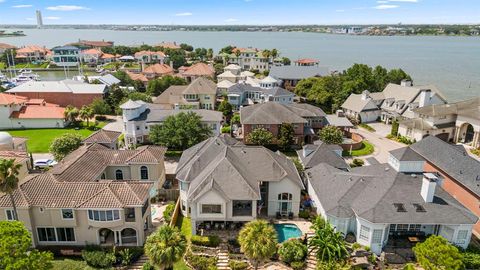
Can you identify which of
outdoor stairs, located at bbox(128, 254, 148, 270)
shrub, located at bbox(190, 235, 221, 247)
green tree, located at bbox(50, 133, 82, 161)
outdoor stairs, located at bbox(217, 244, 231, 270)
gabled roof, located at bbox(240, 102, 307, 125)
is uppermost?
gabled roof, located at bbox(240, 102, 307, 125)

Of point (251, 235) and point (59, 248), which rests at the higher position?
point (251, 235)

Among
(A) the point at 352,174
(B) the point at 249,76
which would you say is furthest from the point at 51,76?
(A) the point at 352,174

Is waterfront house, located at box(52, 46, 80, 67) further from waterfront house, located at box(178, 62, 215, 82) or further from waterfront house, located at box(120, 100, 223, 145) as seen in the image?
waterfront house, located at box(120, 100, 223, 145)

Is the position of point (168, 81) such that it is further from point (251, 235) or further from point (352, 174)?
point (251, 235)

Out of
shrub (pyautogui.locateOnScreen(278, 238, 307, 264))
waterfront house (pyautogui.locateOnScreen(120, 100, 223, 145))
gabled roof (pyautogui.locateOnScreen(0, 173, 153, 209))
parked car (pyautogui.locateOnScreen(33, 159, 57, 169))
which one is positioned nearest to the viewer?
shrub (pyautogui.locateOnScreen(278, 238, 307, 264))

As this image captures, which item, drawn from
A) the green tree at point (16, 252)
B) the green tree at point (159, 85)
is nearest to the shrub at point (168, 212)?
the green tree at point (16, 252)

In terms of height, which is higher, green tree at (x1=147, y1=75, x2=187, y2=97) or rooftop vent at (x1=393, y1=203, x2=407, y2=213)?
green tree at (x1=147, y1=75, x2=187, y2=97)

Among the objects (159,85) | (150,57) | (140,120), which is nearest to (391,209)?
(140,120)

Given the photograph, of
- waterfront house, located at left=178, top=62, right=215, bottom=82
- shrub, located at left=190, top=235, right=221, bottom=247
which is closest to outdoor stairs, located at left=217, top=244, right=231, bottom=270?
shrub, located at left=190, top=235, right=221, bottom=247

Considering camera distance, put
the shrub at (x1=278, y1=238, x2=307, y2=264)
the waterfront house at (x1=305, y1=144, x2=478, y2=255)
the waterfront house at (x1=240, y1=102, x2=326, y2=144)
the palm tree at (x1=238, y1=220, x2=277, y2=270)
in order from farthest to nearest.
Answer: the waterfront house at (x1=240, y1=102, x2=326, y2=144) < the waterfront house at (x1=305, y1=144, x2=478, y2=255) < the shrub at (x1=278, y1=238, x2=307, y2=264) < the palm tree at (x1=238, y1=220, x2=277, y2=270)
